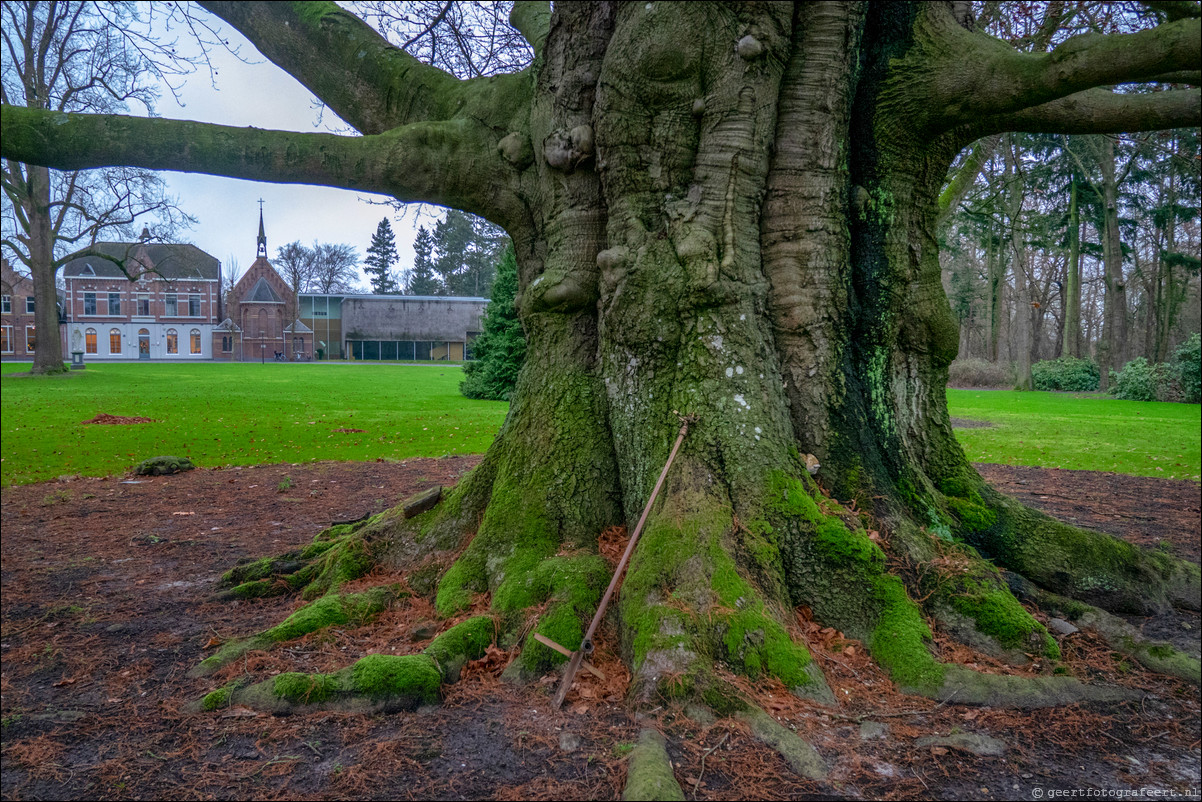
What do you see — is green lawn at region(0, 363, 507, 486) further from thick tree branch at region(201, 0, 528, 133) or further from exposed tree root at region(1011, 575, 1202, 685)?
exposed tree root at region(1011, 575, 1202, 685)

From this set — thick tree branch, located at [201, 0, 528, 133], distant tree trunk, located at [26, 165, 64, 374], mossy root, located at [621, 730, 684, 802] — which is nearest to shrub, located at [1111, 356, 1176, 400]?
thick tree branch, located at [201, 0, 528, 133]

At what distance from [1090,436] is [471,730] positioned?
51.2ft

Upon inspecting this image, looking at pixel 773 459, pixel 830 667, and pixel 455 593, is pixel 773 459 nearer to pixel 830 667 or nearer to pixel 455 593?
pixel 830 667

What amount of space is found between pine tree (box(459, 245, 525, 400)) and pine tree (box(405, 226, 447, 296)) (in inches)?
2172

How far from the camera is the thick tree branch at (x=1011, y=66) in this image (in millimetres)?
3025

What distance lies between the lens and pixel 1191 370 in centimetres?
2356

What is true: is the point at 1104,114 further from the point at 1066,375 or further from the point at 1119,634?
the point at 1066,375

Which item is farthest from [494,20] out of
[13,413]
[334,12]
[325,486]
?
[13,413]

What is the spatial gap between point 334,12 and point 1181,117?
5.42m

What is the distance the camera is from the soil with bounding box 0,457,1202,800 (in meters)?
2.46

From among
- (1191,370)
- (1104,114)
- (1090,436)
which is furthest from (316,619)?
(1191,370)

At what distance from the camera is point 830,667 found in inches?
125

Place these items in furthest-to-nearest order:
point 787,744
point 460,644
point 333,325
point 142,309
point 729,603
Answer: point 333,325 < point 142,309 < point 460,644 < point 729,603 < point 787,744

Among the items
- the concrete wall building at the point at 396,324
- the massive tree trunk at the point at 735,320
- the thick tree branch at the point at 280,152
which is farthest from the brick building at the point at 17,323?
the massive tree trunk at the point at 735,320
